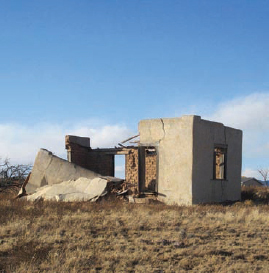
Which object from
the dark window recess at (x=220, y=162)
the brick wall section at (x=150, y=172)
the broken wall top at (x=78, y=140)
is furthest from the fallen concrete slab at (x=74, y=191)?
the dark window recess at (x=220, y=162)

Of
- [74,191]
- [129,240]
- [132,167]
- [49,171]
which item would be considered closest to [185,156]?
[132,167]

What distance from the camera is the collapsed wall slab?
17.0 metres

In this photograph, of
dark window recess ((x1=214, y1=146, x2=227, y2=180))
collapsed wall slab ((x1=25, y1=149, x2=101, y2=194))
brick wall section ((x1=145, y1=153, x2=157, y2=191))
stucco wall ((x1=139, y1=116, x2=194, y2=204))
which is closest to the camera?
stucco wall ((x1=139, y1=116, x2=194, y2=204))

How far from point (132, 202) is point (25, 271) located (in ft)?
28.4

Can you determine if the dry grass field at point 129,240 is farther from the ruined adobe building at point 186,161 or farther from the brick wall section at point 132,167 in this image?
the brick wall section at point 132,167

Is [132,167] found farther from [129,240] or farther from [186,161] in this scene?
[129,240]

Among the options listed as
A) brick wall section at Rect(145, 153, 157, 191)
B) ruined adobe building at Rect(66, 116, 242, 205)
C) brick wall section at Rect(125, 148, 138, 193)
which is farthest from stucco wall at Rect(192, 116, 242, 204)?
brick wall section at Rect(125, 148, 138, 193)

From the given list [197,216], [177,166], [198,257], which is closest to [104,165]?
[177,166]

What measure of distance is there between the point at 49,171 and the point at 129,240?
8782 mm

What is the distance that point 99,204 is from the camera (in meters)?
14.1

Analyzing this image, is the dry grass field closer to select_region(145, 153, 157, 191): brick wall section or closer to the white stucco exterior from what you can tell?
the white stucco exterior

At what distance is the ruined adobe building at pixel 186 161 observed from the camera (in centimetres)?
1512

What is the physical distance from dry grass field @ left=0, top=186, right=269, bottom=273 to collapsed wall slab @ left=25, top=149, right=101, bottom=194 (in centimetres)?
365

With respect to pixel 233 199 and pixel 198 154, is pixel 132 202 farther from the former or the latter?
pixel 233 199
